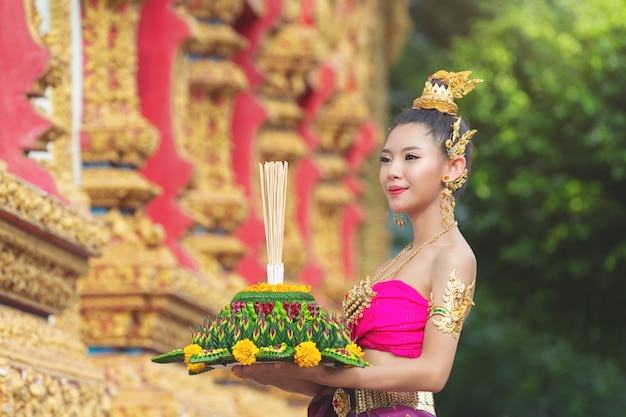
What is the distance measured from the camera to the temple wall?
7.55m

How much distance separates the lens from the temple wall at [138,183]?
755 cm

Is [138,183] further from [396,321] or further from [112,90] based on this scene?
[396,321]

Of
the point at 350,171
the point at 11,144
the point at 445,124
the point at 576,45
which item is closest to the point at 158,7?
the point at 11,144

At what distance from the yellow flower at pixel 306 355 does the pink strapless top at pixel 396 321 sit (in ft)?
1.66

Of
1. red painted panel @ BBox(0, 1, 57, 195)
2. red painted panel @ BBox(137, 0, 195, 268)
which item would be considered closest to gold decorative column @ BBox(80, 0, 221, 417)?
red painted panel @ BBox(137, 0, 195, 268)

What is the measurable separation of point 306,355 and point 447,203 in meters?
1.02

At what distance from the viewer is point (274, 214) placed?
19.7 ft

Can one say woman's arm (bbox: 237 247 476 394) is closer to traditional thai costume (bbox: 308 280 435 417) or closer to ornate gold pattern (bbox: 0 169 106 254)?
traditional thai costume (bbox: 308 280 435 417)

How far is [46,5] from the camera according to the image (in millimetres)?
9133

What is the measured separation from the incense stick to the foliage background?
1186 cm

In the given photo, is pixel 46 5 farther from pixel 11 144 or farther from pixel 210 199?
pixel 210 199

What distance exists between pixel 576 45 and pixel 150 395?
11.8 metres

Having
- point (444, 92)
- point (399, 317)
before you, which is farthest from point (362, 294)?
point (444, 92)

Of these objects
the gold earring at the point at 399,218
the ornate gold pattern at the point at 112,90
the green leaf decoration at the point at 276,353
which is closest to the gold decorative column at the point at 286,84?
the ornate gold pattern at the point at 112,90
